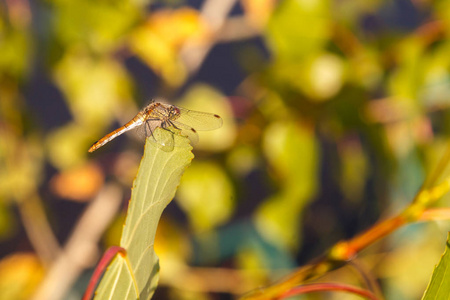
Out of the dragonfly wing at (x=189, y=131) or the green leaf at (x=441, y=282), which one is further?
the dragonfly wing at (x=189, y=131)

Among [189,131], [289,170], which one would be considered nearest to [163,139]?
[189,131]

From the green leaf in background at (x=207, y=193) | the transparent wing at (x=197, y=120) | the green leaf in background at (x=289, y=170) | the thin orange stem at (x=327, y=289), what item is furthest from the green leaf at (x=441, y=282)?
the green leaf in background at (x=207, y=193)

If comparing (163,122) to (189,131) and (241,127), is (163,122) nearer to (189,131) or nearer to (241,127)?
(189,131)

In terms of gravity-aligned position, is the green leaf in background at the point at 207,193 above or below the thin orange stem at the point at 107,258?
above

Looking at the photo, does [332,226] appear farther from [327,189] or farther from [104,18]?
[104,18]

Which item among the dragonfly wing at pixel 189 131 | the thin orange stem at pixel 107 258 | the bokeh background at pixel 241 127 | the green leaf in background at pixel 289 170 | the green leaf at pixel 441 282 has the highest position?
the bokeh background at pixel 241 127

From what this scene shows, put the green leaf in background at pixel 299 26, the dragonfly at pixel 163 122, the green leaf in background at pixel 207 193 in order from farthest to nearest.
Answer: the green leaf in background at pixel 207 193 → the green leaf in background at pixel 299 26 → the dragonfly at pixel 163 122

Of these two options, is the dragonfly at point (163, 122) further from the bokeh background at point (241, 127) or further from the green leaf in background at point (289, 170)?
the green leaf in background at point (289, 170)
